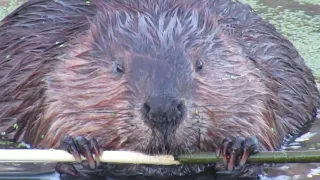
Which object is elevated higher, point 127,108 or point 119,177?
point 127,108

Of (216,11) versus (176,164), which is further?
(216,11)

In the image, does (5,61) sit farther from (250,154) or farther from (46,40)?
(250,154)

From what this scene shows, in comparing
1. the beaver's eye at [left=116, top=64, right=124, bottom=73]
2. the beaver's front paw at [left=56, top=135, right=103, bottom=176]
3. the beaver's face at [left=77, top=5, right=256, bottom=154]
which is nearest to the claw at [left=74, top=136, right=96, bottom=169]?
the beaver's front paw at [left=56, top=135, right=103, bottom=176]

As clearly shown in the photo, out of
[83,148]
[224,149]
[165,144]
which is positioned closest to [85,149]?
[83,148]

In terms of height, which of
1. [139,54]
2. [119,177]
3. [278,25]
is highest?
[139,54]

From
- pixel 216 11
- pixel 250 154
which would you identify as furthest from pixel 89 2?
pixel 250 154

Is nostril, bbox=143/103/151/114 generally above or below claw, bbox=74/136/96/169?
above

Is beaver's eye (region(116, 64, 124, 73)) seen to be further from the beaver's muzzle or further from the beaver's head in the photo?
the beaver's muzzle
